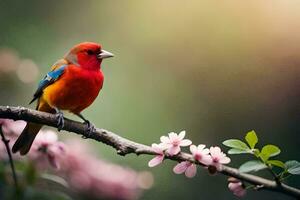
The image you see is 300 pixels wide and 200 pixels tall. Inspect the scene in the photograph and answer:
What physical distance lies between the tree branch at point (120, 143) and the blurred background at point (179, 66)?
1.39 ft

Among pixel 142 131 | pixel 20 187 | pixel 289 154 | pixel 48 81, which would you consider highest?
pixel 289 154

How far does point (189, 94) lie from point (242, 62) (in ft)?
0.52

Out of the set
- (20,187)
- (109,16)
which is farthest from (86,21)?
(20,187)

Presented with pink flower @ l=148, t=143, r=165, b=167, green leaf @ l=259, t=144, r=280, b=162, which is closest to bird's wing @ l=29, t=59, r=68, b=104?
pink flower @ l=148, t=143, r=165, b=167

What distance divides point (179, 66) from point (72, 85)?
433 millimetres

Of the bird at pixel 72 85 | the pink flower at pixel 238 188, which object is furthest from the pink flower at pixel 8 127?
the pink flower at pixel 238 188

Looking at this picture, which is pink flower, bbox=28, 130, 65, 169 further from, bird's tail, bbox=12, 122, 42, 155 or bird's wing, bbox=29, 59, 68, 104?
bird's wing, bbox=29, 59, 68, 104

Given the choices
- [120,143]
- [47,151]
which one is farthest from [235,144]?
[47,151]

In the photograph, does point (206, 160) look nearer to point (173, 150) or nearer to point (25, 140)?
point (173, 150)

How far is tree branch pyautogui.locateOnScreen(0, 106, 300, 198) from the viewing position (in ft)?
2.60

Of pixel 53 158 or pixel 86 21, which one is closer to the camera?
pixel 53 158

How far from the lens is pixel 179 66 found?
1527 millimetres

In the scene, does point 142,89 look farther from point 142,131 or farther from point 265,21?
point 265,21

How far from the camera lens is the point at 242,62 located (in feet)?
4.89
